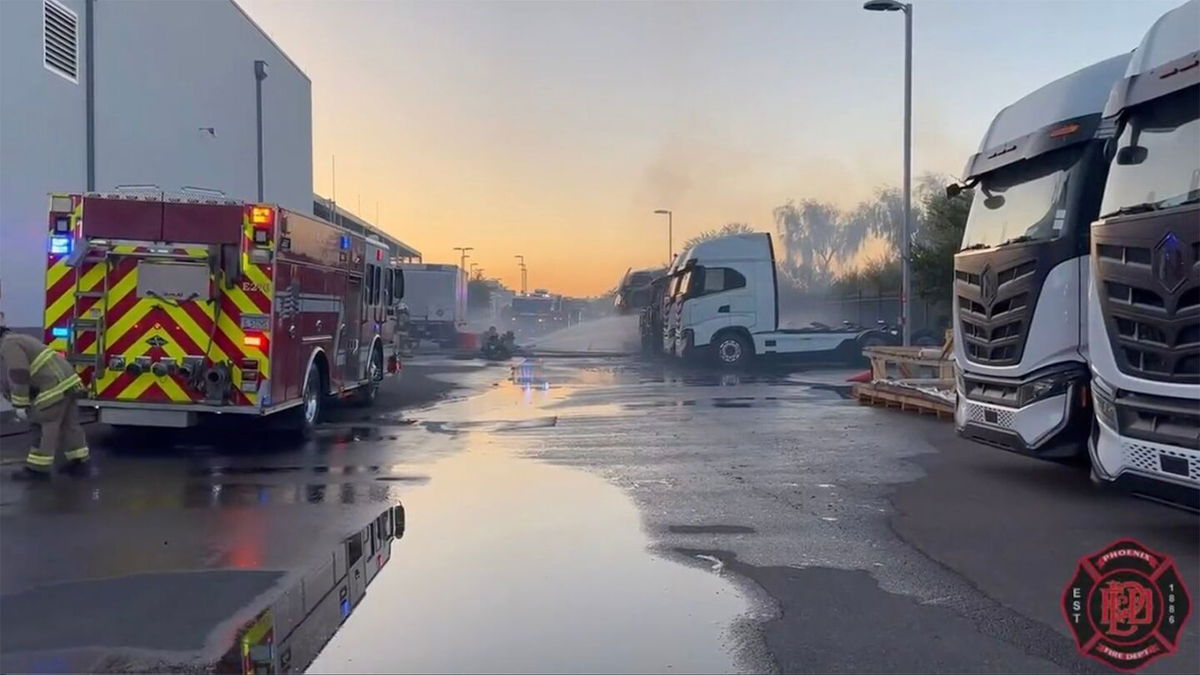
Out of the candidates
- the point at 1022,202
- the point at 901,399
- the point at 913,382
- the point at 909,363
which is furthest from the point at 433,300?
the point at 1022,202

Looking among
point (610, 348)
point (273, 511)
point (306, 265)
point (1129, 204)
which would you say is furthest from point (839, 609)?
point (610, 348)

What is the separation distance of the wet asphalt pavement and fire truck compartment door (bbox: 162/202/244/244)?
237 cm

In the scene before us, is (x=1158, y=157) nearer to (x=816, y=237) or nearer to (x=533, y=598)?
(x=533, y=598)

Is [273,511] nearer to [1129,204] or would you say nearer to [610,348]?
[1129,204]

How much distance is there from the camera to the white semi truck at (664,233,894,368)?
27.5 metres

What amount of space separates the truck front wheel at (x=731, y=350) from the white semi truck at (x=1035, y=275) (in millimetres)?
17646

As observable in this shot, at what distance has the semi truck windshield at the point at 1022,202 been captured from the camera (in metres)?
8.73

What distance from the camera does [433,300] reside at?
41.4m

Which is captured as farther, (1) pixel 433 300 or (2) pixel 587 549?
(1) pixel 433 300

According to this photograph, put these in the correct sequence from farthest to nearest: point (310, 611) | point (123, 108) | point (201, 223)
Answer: point (123, 108)
point (201, 223)
point (310, 611)

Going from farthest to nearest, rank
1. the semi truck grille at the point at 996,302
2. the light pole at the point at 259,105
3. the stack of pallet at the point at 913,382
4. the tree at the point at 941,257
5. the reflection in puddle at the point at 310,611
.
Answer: the light pole at the point at 259,105, the tree at the point at 941,257, the stack of pallet at the point at 913,382, the semi truck grille at the point at 996,302, the reflection in puddle at the point at 310,611

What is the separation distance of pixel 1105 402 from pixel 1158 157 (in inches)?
67.8

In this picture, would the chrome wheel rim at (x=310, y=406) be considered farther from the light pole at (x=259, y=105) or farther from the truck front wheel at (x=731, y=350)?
the truck front wheel at (x=731, y=350)

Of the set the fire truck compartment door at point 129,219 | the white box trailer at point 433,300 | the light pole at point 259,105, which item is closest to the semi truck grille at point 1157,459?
the fire truck compartment door at point 129,219
